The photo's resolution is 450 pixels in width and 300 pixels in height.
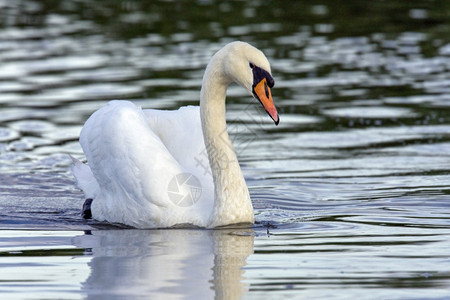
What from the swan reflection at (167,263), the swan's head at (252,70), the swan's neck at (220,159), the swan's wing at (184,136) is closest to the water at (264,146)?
the swan reflection at (167,263)

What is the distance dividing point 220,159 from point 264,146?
11.9 ft

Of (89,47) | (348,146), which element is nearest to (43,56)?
(89,47)

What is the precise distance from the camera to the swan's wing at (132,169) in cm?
855

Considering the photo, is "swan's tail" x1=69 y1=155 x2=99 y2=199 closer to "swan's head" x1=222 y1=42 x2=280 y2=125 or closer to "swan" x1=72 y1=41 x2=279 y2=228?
"swan" x1=72 y1=41 x2=279 y2=228

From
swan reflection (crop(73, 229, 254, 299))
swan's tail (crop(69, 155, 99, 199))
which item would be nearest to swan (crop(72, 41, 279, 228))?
swan reflection (crop(73, 229, 254, 299))

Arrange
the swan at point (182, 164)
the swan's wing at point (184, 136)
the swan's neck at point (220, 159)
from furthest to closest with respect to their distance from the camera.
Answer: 1. the swan's wing at point (184, 136)
2. the swan's neck at point (220, 159)
3. the swan at point (182, 164)

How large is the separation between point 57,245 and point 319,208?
257cm

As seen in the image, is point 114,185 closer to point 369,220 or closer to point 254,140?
point 369,220

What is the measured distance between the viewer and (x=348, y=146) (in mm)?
12039

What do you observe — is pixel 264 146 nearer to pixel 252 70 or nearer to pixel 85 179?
pixel 85 179

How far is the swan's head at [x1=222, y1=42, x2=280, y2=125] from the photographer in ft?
26.8

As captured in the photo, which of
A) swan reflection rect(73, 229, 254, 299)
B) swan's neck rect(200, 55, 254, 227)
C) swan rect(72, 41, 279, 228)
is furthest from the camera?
swan's neck rect(200, 55, 254, 227)

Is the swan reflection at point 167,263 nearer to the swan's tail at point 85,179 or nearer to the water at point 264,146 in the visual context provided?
the water at point 264,146

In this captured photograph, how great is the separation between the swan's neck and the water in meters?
0.18
